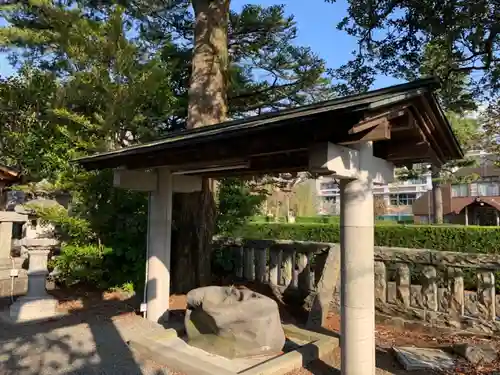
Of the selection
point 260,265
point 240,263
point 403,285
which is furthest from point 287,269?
point 403,285

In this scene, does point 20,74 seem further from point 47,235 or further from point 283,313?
point 283,313

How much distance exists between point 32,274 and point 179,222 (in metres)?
2.54

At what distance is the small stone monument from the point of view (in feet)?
19.2

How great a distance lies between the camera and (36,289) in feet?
19.8

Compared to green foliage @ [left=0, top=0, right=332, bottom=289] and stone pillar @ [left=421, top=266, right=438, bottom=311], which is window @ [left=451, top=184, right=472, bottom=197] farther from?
stone pillar @ [left=421, top=266, right=438, bottom=311]

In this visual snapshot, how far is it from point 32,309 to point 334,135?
5438 millimetres

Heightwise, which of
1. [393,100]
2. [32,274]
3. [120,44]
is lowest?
[32,274]

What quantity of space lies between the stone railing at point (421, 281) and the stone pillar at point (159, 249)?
2.21 m

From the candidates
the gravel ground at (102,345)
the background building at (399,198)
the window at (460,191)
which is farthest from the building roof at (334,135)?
the background building at (399,198)

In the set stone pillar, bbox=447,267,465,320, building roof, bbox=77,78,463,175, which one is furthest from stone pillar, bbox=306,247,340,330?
building roof, bbox=77,78,463,175

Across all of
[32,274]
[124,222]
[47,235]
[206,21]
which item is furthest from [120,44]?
[32,274]

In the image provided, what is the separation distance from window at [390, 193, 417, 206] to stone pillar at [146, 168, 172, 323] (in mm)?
59903

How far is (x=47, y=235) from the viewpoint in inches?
291

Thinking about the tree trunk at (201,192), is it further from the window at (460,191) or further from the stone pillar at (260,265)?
the window at (460,191)
